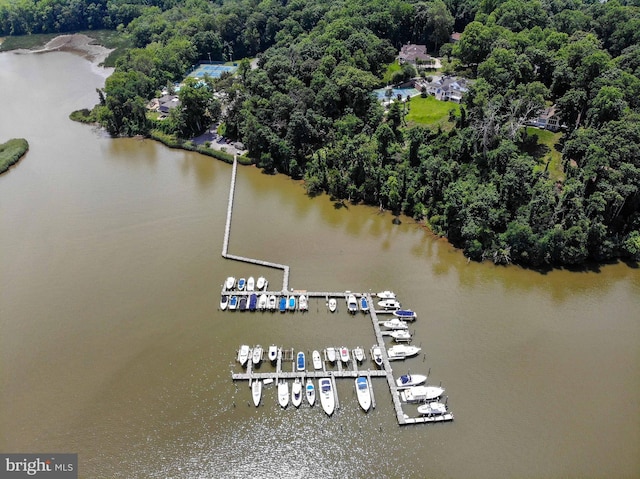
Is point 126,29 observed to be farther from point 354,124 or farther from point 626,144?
point 626,144

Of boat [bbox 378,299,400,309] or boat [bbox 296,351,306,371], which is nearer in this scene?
boat [bbox 296,351,306,371]

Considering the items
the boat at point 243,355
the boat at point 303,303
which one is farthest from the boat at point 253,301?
the boat at point 243,355

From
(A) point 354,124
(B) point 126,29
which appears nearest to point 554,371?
(A) point 354,124

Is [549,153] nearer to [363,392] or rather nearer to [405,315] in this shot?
[405,315]

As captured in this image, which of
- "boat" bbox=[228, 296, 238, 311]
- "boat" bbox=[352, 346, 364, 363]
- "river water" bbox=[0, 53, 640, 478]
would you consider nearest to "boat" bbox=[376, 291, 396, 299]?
"river water" bbox=[0, 53, 640, 478]

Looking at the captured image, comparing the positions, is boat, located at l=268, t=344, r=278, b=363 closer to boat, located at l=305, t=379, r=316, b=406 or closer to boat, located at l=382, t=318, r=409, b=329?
boat, located at l=305, t=379, r=316, b=406

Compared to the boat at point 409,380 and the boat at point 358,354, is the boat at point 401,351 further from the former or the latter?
the boat at point 358,354
